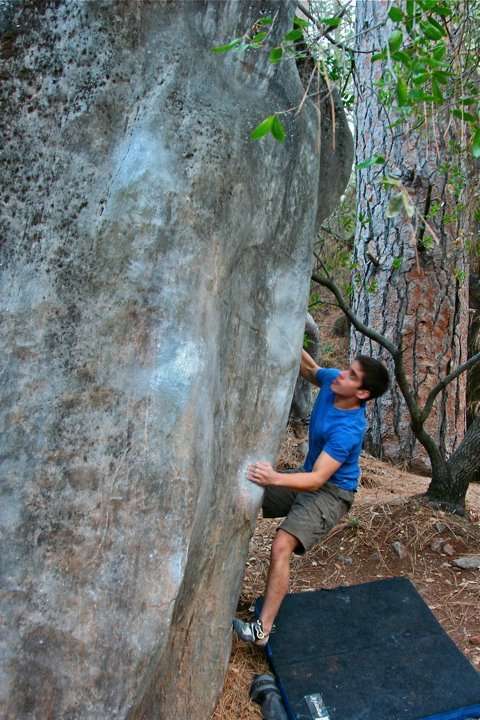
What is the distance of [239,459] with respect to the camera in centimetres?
286

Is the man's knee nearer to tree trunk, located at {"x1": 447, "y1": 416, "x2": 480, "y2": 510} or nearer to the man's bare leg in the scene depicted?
the man's bare leg

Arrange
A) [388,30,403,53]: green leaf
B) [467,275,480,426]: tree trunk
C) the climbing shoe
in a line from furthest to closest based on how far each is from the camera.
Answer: [467,275,480,426]: tree trunk < the climbing shoe < [388,30,403,53]: green leaf

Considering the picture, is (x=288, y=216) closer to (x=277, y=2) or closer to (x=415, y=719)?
→ (x=277, y=2)

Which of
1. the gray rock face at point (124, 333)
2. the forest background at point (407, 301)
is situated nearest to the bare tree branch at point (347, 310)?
the forest background at point (407, 301)

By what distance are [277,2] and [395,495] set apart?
3.55m

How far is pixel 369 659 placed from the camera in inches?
128

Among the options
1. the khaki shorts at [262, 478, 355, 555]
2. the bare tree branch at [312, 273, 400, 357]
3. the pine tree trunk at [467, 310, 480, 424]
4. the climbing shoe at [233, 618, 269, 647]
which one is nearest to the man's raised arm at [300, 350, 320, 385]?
the bare tree branch at [312, 273, 400, 357]

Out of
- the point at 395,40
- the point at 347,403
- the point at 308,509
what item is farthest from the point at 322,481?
the point at 395,40

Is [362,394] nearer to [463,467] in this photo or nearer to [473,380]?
[463,467]

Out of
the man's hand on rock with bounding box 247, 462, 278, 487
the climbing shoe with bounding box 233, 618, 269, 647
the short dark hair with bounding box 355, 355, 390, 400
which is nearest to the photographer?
the man's hand on rock with bounding box 247, 462, 278, 487

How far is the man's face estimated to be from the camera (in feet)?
11.3

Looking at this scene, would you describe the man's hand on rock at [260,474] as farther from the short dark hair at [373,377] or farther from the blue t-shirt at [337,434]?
the short dark hair at [373,377]

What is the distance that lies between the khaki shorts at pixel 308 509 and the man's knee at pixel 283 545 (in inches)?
1.0

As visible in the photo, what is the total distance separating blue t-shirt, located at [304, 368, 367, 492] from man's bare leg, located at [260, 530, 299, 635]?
0.43 metres
